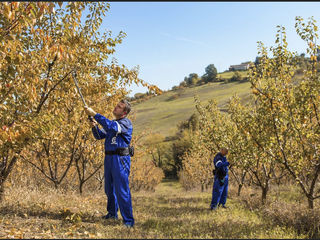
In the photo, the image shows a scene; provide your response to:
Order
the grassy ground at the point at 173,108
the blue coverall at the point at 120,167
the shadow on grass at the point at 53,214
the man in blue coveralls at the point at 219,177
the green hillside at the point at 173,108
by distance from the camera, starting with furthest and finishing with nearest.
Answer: the grassy ground at the point at 173,108, the green hillside at the point at 173,108, the man in blue coveralls at the point at 219,177, the shadow on grass at the point at 53,214, the blue coverall at the point at 120,167

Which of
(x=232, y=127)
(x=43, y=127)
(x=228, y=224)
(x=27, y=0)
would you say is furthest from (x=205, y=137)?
(x=27, y=0)

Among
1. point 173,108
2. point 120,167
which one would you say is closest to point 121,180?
point 120,167

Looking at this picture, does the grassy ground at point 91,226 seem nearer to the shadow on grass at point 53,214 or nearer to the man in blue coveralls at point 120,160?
the shadow on grass at point 53,214

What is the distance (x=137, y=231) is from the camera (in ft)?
14.7

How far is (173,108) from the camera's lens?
85875 mm

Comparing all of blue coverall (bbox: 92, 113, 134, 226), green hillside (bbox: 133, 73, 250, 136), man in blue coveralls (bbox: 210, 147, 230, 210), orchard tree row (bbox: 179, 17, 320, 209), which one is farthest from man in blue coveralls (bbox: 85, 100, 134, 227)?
green hillside (bbox: 133, 73, 250, 136)

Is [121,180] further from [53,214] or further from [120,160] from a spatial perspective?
[53,214]

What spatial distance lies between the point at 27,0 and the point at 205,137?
7.85 meters

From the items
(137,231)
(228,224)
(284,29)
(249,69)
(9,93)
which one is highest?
(284,29)

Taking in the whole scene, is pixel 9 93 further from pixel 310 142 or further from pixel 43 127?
pixel 310 142

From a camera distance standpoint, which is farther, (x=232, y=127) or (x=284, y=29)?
(x=232, y=127)

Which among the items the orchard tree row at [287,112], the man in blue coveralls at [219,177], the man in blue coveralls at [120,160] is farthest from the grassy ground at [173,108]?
the man in blue coveralls at [120,160]

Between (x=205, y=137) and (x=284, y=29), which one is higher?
(x=284, y=29)

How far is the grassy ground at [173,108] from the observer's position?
213 ft
